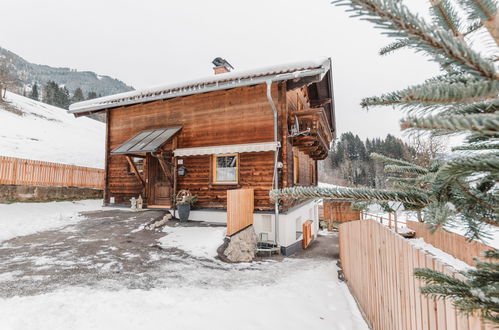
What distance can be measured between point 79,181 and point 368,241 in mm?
16915

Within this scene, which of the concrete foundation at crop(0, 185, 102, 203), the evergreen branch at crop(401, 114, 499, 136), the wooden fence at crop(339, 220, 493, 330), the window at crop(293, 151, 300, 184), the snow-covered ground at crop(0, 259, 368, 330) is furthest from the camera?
the window at crop(293, 151, 300, 184)

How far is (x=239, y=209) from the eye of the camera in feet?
28.2

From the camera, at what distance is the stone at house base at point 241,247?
25.1 ft

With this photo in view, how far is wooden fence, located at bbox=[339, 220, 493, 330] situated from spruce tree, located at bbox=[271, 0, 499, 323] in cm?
53

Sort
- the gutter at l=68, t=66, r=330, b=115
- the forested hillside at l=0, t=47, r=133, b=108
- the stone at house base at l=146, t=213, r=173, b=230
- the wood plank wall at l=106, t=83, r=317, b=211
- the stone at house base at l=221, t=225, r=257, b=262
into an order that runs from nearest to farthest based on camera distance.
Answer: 1. the stone at house base at l=221, t=225, r=257, b=262
2. the gutter at l=68, t=66, r=330, b=115
3. the stone at house base at l=146, t=213, r=173, b=230
4. the wood plank wall at l=106, t=83, r=317, b=211
5. the forested hillside at l=0, t=47, r=133, b=108

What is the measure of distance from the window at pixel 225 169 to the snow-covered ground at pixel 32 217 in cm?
595

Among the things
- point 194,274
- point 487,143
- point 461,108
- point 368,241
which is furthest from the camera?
point 194,274

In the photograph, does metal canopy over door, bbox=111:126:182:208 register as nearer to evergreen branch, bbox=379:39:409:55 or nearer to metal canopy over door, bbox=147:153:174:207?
metal canopy over door, bbox=147:153:174:207

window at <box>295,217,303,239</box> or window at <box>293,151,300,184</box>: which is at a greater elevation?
window at <box>293,151,300,184</box>

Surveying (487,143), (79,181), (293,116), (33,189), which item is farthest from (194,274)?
(79,181)

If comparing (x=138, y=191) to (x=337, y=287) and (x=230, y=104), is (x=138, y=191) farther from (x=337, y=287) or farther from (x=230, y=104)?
(x=337, y=287)

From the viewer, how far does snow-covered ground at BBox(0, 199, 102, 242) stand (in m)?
8.40

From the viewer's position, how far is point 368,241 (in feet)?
14.0

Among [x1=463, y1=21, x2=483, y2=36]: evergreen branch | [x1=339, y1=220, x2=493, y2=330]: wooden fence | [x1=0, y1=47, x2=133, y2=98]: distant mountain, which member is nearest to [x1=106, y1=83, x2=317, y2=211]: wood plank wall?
[x1=339, y1=220, x2=493, y2=330]: wooden fence
